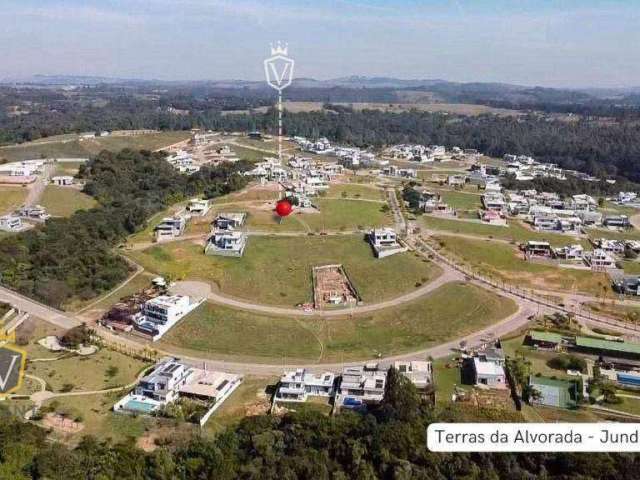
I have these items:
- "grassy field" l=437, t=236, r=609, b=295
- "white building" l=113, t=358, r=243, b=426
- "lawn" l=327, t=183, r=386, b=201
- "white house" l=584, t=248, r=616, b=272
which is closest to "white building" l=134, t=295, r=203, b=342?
"white building" l=113, t=358, r=243, b=426

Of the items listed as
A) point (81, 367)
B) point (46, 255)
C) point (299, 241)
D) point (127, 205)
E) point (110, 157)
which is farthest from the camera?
point (110, 157)

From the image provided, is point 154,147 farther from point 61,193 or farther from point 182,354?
point 182,354

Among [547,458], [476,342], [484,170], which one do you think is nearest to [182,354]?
[476,342]

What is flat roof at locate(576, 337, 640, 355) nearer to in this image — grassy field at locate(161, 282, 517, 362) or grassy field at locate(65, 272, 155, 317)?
grassy field at locate(161, 282, 517, 362)

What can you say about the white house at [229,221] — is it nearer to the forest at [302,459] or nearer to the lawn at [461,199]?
the lawn at [461,199]

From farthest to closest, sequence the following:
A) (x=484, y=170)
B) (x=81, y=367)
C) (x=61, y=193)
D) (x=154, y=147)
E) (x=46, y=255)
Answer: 1. (x=154, y=147)
2. (x=484, y=170)
3. (x=61, y=193)
4. (x=46, y=255)
5. (x=81, y=367)

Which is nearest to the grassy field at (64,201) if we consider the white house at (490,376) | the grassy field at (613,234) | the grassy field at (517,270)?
the grassy field at (517,270)
